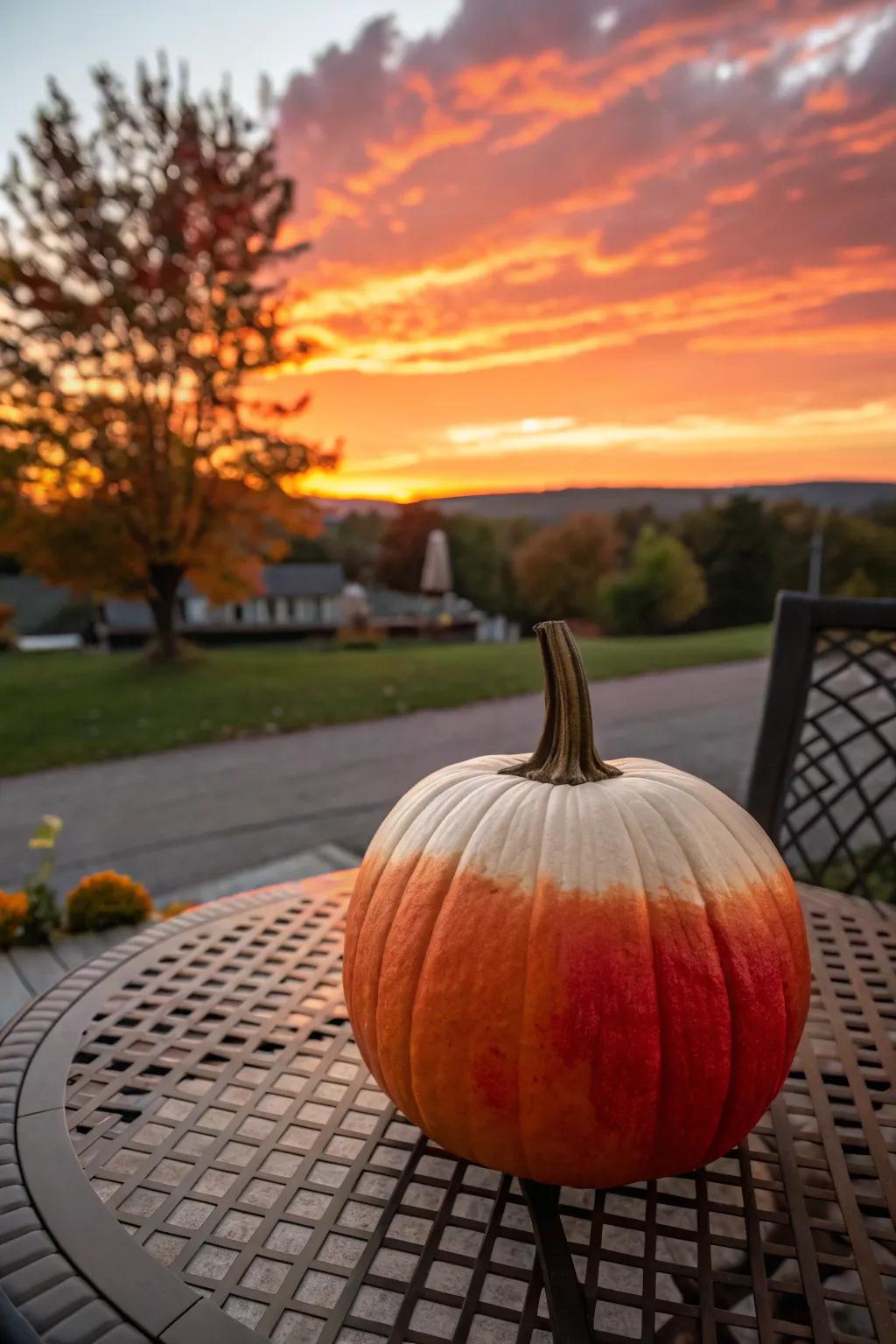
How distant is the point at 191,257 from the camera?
12078mm

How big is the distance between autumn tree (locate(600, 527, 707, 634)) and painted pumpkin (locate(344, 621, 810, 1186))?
1388 inches

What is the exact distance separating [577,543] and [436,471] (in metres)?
33.9

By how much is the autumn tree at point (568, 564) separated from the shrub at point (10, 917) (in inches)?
1772

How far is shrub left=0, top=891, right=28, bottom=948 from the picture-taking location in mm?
2621

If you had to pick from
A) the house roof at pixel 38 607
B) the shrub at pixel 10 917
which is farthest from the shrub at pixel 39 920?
the house roof at pixel 38 607

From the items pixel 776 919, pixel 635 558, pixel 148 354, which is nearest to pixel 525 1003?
pixel 776 919

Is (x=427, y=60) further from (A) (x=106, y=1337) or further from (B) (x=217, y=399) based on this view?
(B) (x=217, y=399)

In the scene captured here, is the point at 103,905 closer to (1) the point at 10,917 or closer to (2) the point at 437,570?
(1) the point at 10,917

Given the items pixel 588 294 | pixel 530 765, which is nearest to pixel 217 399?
pixel 588 294

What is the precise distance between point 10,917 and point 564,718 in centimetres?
243

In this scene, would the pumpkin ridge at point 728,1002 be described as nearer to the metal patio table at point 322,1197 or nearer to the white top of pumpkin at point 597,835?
the white top of pumpkin at point 597,835

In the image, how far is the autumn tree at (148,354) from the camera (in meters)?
11.3

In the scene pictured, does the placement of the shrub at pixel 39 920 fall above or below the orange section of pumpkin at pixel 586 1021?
below

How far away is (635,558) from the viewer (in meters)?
37.3
